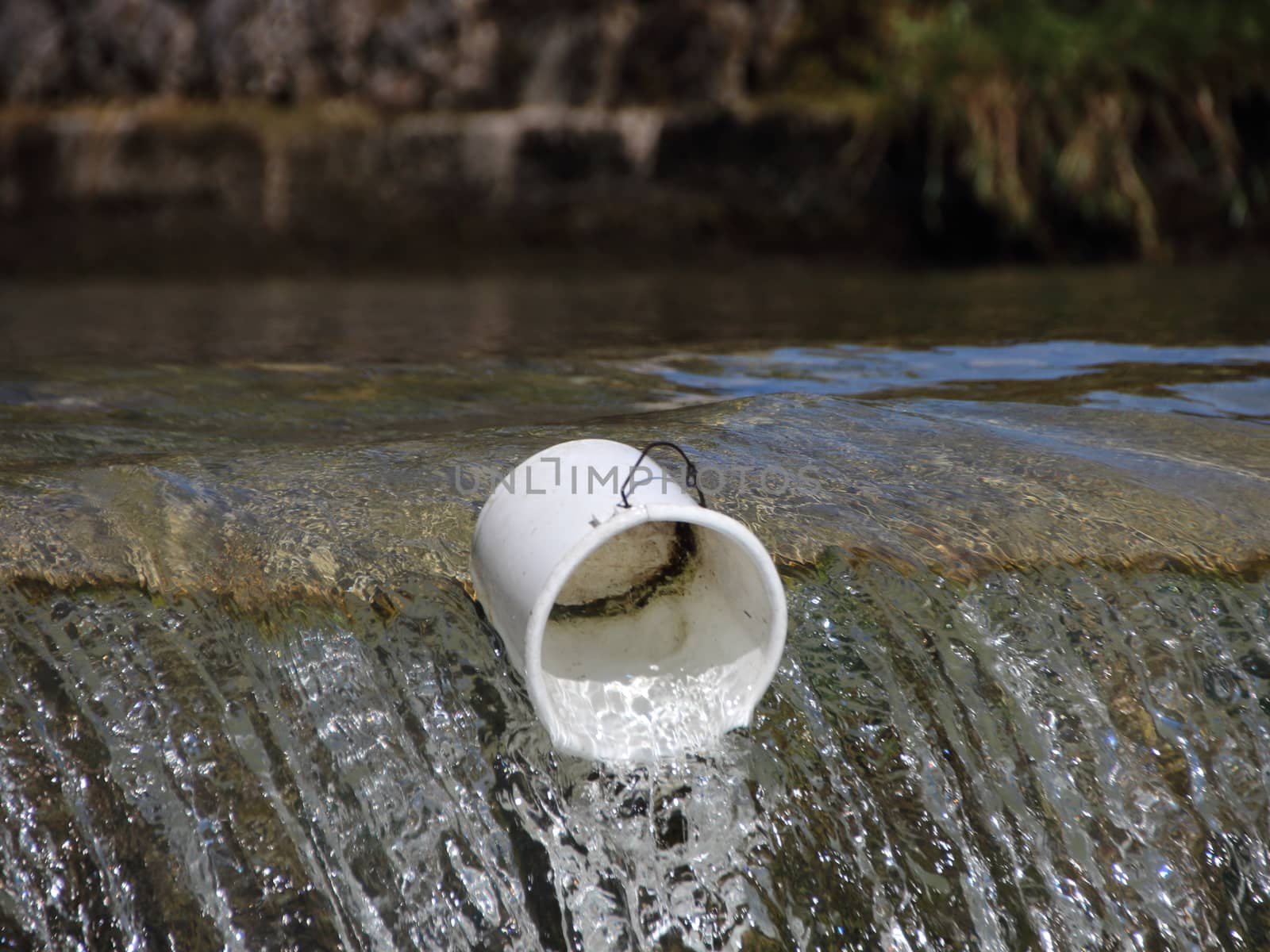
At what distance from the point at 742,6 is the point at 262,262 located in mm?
3248

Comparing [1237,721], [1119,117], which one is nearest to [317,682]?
[1237,721]

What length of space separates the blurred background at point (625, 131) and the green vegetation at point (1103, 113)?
1cm

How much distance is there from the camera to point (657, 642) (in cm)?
183

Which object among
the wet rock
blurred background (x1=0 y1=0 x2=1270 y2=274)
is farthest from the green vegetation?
the wet rock

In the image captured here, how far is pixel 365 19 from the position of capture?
7629 millimetres

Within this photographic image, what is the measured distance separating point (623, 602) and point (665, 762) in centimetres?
29

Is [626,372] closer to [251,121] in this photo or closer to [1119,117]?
[1119,117]

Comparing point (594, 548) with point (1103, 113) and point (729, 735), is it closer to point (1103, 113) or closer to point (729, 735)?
point (729, 735)

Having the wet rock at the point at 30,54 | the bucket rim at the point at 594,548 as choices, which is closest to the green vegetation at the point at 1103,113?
the wet rock at the point at 30,54

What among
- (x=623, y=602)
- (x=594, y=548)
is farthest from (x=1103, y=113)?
(x=594, y=548)

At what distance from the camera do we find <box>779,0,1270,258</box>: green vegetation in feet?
21.4

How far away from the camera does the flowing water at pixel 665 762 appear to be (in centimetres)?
161

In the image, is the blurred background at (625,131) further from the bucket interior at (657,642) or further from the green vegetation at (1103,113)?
the bucket interior at (657,642)

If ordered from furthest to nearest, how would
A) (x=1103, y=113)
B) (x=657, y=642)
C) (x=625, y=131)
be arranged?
(x=625, y=131) < (x=1103, y=113) < (x=657, y=642)
